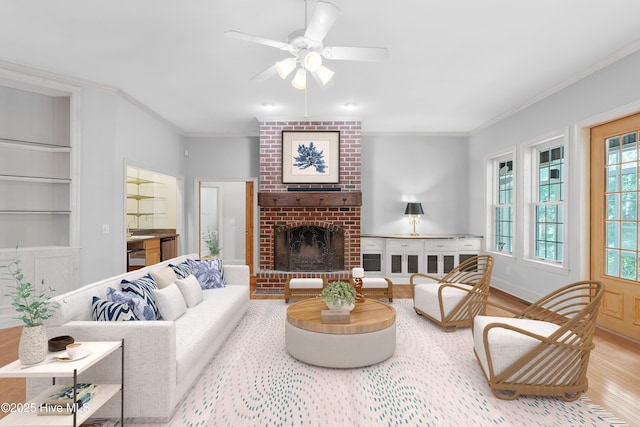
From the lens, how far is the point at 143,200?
6.92 metres

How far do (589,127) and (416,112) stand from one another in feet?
7.14

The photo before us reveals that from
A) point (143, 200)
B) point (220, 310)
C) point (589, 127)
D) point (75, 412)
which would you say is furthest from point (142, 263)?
point (589, 127)

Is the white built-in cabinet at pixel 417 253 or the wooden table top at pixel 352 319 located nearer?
the wooden table top at pixel 352 319

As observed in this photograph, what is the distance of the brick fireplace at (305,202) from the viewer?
18.0 feet

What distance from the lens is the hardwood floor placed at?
7.25ft

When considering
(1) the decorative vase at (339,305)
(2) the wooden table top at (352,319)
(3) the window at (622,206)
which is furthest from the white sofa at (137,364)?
(3) the window at (622,206)

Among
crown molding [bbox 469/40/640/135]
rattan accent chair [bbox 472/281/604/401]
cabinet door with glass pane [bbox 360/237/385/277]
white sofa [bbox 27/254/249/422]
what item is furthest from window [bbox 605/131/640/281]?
white sofa [bbox 27/254/249/422]

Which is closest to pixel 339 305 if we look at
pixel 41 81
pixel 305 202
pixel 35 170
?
pixel 305 202

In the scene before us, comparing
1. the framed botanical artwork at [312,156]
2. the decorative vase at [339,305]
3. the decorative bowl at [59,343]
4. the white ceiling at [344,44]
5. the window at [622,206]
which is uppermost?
the white ceiling at [344,44]

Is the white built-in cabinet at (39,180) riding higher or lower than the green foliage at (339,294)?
higher

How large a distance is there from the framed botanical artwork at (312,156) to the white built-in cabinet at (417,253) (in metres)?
1.37

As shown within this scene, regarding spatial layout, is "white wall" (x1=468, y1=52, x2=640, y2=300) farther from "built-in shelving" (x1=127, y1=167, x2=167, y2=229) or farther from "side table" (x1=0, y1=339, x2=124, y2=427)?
"built-in shelving" (x1=127, y1=167, x2=167, y2=229)

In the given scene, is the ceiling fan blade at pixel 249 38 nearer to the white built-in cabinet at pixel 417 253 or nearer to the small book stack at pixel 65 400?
the small book stack at pixel 65 400

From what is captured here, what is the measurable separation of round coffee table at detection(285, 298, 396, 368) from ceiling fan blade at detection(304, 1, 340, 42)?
210cm
